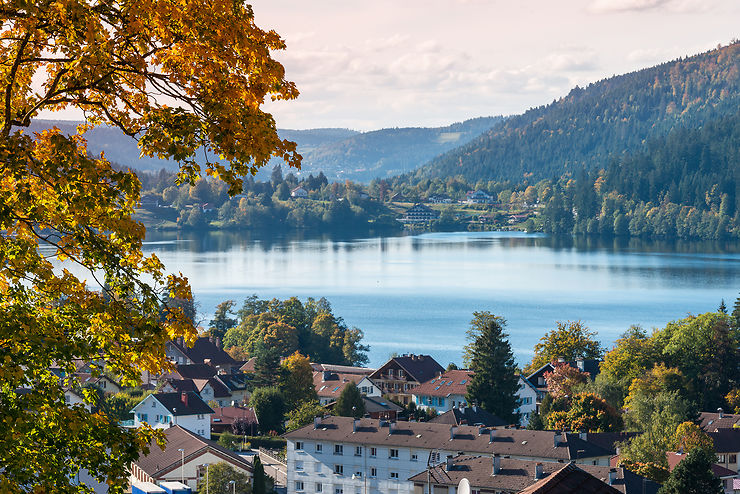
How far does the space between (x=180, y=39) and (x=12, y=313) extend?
2.19 m

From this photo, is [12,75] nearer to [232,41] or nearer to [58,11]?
[58,11]

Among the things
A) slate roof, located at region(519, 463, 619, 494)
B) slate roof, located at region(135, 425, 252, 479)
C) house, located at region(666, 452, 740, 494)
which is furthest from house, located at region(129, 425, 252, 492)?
slate roof, located at region(519, 463, 619, 494)

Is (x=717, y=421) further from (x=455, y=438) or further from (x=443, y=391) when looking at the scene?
(x=443, y=391)

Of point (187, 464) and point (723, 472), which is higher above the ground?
point (187, 464)

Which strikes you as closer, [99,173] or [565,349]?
[99,173]

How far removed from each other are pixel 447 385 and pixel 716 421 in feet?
59.8

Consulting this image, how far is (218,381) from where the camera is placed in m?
69.6

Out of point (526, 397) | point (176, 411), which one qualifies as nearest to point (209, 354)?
point (176, 411)

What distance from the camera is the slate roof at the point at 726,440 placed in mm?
44562

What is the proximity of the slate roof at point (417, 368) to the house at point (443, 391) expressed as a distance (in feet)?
5.39

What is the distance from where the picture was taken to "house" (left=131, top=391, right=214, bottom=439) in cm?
5453

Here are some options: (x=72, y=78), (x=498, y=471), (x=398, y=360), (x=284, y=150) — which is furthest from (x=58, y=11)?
(x=398, y=360)

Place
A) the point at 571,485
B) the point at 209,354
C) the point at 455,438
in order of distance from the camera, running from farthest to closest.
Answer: the point at 209,354 < the point at 455,438 < the point at 571,485

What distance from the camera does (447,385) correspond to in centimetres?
6406
